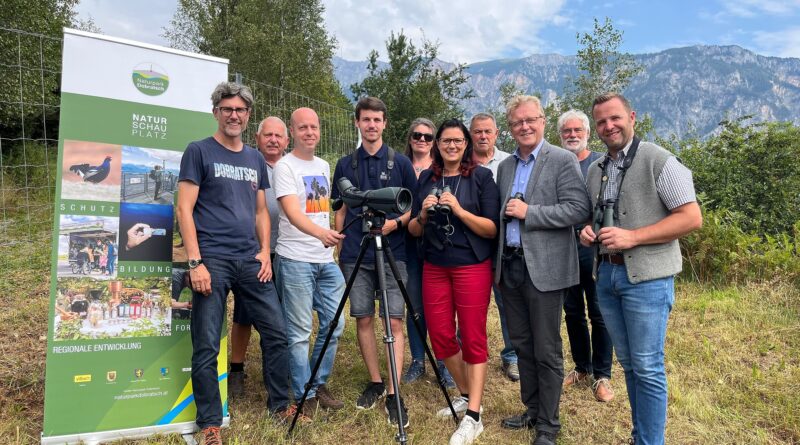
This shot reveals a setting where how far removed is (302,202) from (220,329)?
38.4 inches

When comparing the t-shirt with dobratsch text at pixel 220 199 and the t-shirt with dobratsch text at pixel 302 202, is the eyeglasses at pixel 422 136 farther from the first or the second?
the t-shirt with dobratsch text at pixel 220 199

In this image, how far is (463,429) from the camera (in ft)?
9.57

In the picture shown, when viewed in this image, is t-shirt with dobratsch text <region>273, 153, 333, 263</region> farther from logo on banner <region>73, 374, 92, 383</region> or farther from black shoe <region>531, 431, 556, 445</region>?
black shoe <region>531, 431, 556, 445</region>

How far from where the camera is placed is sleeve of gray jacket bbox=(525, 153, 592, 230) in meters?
2.67

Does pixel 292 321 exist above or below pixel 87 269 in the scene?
below

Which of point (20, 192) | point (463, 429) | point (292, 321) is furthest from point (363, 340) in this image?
point (20, 192)

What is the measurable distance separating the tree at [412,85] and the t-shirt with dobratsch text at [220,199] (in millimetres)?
15914

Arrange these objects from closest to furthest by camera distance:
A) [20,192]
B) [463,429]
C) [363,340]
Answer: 1. [463,429]
2. [363,340]
3. [20,192]

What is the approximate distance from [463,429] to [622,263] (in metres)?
1.41

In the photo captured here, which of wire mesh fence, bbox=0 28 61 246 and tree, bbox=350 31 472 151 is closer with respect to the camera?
wire mesh fence, bbox=0 28 61 246

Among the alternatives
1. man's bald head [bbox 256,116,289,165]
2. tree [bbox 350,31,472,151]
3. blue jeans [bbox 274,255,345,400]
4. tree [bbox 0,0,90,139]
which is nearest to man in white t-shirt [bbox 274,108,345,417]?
blue jeans [bbox 274,255,345,400]

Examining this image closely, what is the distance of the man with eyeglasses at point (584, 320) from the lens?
11.8 feet

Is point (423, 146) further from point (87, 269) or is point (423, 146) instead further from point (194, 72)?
point (87, 269)

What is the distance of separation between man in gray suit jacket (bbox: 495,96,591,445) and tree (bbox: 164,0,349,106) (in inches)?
669
